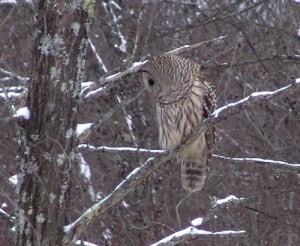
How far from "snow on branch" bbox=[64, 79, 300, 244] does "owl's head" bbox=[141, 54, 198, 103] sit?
156 cm

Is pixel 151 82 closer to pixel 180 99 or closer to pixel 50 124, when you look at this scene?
pixel 180 99

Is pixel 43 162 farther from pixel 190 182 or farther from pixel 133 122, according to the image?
pixel 133 122

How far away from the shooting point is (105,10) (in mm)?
13602

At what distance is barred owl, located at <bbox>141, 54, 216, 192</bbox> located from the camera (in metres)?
6.83

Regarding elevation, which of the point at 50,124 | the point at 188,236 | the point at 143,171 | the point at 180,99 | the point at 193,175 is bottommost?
the point at 188,236

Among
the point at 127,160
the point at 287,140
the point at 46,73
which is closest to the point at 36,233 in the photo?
the point at 46,73

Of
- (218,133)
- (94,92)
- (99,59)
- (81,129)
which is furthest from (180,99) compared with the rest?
(99,59)

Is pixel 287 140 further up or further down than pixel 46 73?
further down

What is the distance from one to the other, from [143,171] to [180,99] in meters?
1.93

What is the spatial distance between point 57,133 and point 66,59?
39 centimetres

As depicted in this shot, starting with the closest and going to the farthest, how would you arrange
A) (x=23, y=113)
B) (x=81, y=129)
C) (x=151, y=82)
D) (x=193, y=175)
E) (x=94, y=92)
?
(x=23, y=113) < (x=81, y=129) < (x=94, y=92) < (x=151, y=82) < (x=193, y=175)

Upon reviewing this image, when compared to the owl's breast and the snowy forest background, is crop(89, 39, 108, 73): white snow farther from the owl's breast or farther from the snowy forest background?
the owl's breast

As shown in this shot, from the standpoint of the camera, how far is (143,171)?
16.6 ft

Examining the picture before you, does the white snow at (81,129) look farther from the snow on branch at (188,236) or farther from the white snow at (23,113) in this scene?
the snow on branch at (188,236)
